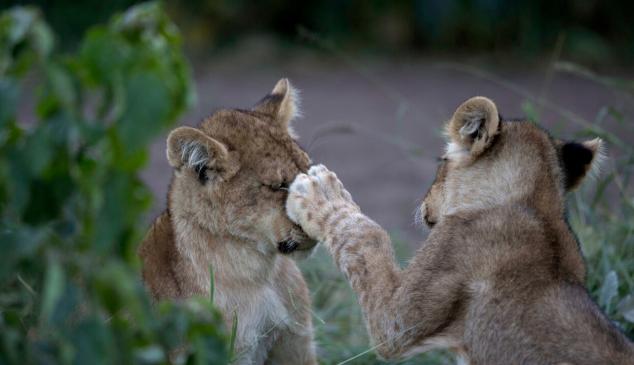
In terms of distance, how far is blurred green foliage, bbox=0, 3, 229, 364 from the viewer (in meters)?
2.29

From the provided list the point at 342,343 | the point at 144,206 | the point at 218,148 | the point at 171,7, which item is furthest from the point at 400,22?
the point at 144,206

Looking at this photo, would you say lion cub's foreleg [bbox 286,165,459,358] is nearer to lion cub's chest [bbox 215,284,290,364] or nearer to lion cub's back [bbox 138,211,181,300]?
lion cub's chest [bbox 215,284,290,364]

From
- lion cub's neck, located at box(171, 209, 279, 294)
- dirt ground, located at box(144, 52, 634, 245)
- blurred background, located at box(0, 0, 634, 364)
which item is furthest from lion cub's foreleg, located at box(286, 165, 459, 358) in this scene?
blurred background, located at box(0, 0, 634, 364)

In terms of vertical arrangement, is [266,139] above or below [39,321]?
above

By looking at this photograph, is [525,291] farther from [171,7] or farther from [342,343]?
[171,7]

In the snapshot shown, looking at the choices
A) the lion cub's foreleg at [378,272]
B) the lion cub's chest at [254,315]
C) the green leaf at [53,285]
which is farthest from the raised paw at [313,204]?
the green leaf at [53,285]

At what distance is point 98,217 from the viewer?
2.30 m

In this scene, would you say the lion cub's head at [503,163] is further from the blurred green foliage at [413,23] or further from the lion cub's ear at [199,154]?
the blurred green foliage at [413,23]

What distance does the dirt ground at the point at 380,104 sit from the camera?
8914 millimetres

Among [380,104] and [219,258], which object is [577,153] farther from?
[380,104]

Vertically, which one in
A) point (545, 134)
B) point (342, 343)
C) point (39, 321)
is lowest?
point (342, 343)

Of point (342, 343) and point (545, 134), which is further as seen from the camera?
point (342, 343)

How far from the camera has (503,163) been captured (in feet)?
13.2

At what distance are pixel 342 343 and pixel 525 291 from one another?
5.08ft
